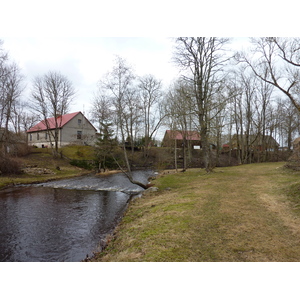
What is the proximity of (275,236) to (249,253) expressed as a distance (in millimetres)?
1124

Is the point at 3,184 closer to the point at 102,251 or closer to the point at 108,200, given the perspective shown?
the point at 108,200

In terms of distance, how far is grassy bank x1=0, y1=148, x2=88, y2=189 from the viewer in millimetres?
18453

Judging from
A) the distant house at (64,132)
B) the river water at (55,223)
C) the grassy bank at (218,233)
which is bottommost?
the river water at (55,223)

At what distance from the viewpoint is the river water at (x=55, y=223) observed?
5.81 meters

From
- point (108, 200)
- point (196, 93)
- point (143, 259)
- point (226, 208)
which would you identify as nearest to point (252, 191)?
point (226, 208)

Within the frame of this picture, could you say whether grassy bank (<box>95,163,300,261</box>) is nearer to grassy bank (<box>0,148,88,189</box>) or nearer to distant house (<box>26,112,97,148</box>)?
grassy bank (<box>0,148,88,189</box>)

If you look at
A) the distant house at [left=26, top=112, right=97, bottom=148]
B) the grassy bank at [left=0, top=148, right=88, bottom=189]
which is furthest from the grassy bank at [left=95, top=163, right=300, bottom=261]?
the distant house at [left=26, top=112, right=97, bottom=148]

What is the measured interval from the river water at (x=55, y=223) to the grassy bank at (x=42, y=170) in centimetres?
429

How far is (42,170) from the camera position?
22781mm

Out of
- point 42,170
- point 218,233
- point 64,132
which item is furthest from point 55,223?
point 64,132

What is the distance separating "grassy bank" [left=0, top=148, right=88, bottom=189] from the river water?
429 cm

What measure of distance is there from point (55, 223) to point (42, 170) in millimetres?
16709

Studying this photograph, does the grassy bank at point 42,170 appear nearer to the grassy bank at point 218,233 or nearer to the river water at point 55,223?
the river water at point 55,223

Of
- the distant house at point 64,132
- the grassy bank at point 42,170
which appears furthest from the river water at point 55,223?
the distant house at point 64,132
